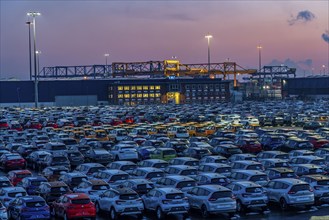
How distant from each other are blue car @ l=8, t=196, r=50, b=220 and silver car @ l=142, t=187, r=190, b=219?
12.4 ft

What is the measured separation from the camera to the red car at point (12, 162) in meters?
34.9

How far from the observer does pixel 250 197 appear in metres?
22.6

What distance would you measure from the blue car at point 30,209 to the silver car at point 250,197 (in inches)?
273

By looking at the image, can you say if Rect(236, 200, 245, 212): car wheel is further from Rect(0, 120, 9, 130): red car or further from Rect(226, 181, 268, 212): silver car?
Rect(0, 120, 9, 130): red car

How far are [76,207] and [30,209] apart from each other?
4.98ft

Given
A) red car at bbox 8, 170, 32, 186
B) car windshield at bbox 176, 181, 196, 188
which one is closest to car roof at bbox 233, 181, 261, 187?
car windshield at bbox 176, 181, 196, 188

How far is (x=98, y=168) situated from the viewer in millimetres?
29766

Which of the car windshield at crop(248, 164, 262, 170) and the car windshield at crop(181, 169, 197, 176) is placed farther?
the car windshield at crop(248, 164, 262, 170)

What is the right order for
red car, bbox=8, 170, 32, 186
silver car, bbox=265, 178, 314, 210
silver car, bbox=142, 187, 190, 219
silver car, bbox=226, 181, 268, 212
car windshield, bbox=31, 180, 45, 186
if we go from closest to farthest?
silver car, bbox=142, 187, 190, 219 → silver car, bbox=226, 181, 268, 212 → silver car, bbox=265, 178, 314, 210 → car windshield, bbox=31, 180, 45, 186 → red car, bbox=8, 170, 32, 186

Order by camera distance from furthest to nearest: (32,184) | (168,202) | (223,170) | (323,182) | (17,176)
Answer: (17,176) < (223,170) < (32,184) < (323,182) < (168,202)

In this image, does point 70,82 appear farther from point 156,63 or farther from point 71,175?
point 71,175

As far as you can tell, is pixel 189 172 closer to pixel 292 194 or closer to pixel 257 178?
pixel 257 178

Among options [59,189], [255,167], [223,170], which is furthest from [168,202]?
[255,167]

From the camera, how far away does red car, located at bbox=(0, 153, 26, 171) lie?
34.9m
